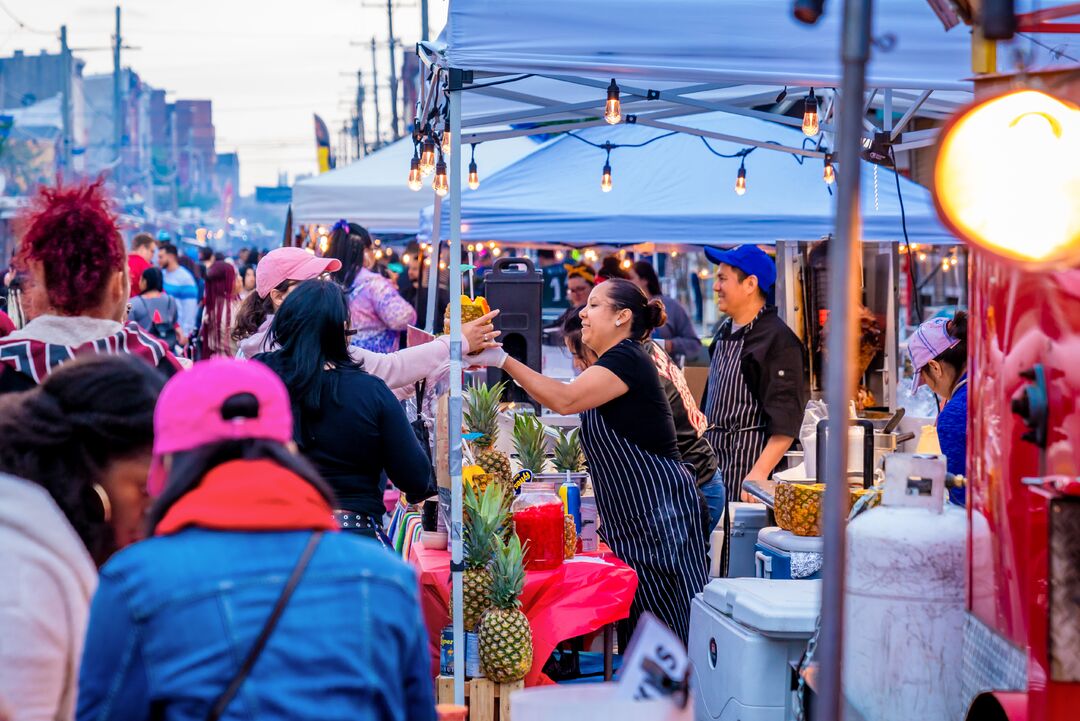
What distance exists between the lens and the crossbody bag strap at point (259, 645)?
177 centimetres

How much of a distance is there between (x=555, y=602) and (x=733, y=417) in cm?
208

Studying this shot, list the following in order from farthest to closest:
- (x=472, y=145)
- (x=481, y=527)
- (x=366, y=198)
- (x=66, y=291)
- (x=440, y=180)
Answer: (x=366, y=198), (x=472, y=145), (x=440, y=180), (x=481, y=527), (x=66, y=291)

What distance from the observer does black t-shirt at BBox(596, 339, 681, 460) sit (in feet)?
16.4

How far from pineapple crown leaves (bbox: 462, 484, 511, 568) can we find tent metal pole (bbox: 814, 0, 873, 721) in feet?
9.68

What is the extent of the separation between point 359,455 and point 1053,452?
8.21 ft

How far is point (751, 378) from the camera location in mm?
6500

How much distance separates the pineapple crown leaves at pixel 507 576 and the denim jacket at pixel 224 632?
264 centimetres

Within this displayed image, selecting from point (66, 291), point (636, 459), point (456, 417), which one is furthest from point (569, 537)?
point (66, 291)

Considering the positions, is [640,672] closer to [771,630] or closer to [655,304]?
[771,630]

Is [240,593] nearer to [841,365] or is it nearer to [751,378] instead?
[841,365]

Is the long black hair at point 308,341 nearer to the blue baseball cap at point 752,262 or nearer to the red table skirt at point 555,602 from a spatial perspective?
the red table skirt at point 555,602

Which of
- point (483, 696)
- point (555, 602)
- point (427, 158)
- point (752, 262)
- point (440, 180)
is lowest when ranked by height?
point (483, 696)

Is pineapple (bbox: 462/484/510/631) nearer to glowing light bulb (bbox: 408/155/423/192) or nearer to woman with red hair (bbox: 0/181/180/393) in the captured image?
woman with red hair (bbox: 0/181/180/393)

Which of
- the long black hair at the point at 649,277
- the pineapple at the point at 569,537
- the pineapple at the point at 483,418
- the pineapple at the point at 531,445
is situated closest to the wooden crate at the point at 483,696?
the pineapple at the point at 569,537
